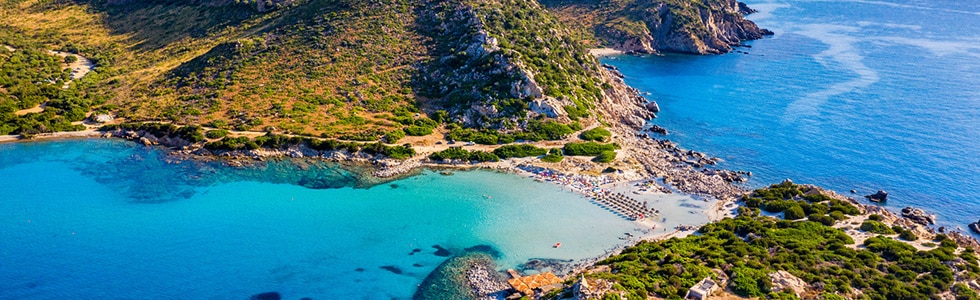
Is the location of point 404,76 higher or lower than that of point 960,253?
higher

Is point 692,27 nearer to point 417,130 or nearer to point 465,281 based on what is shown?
point 417,130

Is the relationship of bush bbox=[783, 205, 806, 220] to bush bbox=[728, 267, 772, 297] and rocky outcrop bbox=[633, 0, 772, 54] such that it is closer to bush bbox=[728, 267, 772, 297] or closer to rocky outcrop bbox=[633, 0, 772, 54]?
bush bbox=[728, 267, 772, 297]

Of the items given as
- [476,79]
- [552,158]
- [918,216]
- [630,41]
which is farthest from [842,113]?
[476,79]

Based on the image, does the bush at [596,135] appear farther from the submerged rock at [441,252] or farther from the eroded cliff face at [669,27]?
the eroded cliff face at [669,27]

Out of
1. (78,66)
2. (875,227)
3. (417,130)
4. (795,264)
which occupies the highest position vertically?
(78,66)

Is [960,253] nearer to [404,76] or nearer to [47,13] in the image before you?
[404,76]

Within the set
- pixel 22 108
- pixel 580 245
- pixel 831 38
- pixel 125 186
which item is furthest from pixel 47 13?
pixel 831 38
